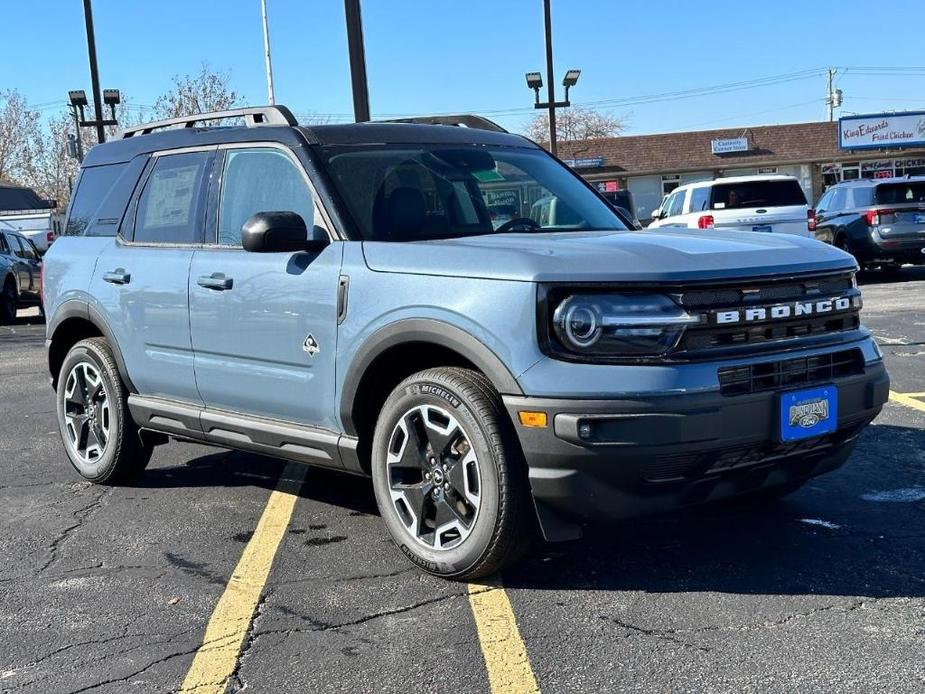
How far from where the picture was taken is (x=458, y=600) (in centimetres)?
382

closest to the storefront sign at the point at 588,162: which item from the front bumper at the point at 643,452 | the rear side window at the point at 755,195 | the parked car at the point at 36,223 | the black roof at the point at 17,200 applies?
the black roof at the point at 17,200

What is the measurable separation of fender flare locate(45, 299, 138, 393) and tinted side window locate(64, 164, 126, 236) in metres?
0.49

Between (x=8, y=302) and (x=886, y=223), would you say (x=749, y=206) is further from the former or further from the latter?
(x=8, y=302)

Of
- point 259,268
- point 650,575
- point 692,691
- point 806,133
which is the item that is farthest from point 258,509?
point 806,133

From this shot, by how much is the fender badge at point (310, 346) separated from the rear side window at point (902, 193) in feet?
48.5

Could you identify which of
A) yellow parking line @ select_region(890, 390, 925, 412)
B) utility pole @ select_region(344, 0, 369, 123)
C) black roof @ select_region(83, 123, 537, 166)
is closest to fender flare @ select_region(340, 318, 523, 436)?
black roof @ select_region(83, 123, 537, 166)

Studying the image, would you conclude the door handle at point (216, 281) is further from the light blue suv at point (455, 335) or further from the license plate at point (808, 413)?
the license plate at point (808, 413)

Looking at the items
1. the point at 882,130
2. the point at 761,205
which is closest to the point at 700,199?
the point at 761,205

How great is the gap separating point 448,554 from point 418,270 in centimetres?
112

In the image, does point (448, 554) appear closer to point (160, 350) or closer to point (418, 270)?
point (418, 270)

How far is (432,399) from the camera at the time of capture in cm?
388

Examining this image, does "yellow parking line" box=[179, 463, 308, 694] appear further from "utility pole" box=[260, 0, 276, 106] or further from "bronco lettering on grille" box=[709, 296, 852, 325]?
"utility pole" box=[260, 0, 276, 106]

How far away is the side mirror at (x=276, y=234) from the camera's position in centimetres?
425

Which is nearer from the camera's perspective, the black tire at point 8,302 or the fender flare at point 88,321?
the fender flare at point 88,321
